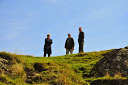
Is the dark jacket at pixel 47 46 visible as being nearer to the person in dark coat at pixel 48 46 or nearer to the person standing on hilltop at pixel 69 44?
the person in dark coat at pixel 48 46

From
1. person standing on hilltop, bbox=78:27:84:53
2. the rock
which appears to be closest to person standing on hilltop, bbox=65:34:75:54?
person standing on hilltop, bbox=78:27:84:53

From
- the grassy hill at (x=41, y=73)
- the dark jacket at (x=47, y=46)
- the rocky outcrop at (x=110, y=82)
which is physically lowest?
the rocky outcrop at (x=110, y=82)

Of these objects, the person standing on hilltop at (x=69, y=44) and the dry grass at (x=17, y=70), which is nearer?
the dry grass at (x=17, y=70)

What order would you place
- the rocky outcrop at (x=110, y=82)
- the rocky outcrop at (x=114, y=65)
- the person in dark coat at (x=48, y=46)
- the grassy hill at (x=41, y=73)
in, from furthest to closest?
the person in dark coat at (x=48, y=46), the rocky outcrop at (x=114, y=65), the grassy hill at (x=41, y=73), the rocky outcrop at (x=110, y=82)

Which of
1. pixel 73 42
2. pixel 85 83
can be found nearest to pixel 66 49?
pixel 73 42

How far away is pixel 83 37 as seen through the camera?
61.2 ft

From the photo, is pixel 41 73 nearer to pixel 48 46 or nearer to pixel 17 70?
pixel 17 70

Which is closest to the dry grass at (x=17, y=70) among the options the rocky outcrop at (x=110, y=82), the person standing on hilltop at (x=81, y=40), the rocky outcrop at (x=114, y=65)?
the rocky outcrop at (x=110, y=82)

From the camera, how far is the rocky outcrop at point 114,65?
1152cm

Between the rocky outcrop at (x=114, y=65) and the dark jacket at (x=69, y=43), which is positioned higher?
the dark jacket at (x=69, y=43)

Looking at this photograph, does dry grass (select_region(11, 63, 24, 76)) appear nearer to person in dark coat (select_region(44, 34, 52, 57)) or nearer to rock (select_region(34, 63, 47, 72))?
rock (select_region(34, 63, 47, 72))

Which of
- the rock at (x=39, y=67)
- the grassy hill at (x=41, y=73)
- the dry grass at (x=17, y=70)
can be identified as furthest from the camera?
the rock at (x=39, y=67)

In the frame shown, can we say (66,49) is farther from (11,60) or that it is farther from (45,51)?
(11,60)

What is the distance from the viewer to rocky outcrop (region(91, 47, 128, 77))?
11.5 meters
